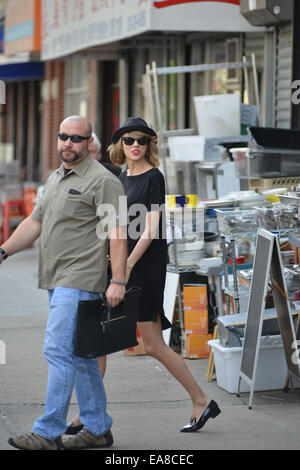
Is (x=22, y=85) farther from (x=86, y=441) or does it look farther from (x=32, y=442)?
(x=32, y=442)

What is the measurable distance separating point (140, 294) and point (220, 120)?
4.34m

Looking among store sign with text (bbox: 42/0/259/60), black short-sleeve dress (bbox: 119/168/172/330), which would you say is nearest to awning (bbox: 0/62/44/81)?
store sign with text (bbox: 42/0/259/60)

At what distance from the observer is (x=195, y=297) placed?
777cm

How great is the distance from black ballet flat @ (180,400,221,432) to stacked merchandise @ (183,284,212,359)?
1.97 metres

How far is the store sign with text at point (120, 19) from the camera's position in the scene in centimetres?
1010

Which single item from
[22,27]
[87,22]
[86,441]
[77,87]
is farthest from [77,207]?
[77,87]

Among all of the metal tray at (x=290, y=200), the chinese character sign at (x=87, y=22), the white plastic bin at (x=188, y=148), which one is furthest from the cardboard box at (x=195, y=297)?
the chinese character sign at (x=87, y=22)

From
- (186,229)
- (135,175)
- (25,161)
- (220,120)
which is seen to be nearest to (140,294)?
(135,175)

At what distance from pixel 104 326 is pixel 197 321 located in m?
2.65

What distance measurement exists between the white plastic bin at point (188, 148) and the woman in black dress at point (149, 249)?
3.52 m

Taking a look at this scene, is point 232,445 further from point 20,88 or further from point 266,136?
point 20,88

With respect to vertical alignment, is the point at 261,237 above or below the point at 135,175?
below

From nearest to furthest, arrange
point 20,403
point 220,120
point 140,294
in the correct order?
point 140,294 → point 20,403 → point 220,120

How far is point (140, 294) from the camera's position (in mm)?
5824
